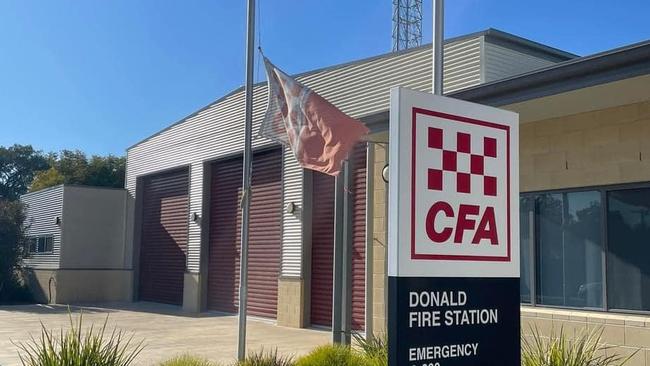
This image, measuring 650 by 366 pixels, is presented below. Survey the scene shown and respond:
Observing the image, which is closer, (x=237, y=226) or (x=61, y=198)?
(x=237, y=226)

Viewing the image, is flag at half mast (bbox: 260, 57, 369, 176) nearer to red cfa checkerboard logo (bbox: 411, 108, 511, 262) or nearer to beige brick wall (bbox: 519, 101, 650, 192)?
beige brick wall (bbox: 519, 101, 650, 192)

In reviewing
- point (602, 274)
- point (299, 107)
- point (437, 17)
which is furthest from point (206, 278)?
point (437, 17)

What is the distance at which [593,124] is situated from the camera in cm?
1079

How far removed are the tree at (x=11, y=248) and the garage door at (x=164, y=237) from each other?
5.57 meters

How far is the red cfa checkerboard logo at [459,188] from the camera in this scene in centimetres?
414

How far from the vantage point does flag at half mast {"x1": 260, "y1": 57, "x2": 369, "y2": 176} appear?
10.7 m

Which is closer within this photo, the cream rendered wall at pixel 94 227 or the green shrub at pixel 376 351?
the green shrub at pixel 376 351

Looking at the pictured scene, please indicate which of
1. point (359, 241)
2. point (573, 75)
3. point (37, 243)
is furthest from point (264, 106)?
point (37, 243)

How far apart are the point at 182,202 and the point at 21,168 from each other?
59.7 meters

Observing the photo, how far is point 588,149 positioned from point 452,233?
7.38 meters

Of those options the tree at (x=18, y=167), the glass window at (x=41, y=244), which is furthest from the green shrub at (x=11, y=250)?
the tree at (x=18, y=167)

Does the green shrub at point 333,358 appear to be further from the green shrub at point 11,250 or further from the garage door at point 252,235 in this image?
the green shrub at point 11,250

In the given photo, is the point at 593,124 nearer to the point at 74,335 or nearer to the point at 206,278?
the point at 74,335

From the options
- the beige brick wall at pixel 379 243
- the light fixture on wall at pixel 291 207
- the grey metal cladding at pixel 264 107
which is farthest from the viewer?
the light fixture on wall at pixel 291 207
